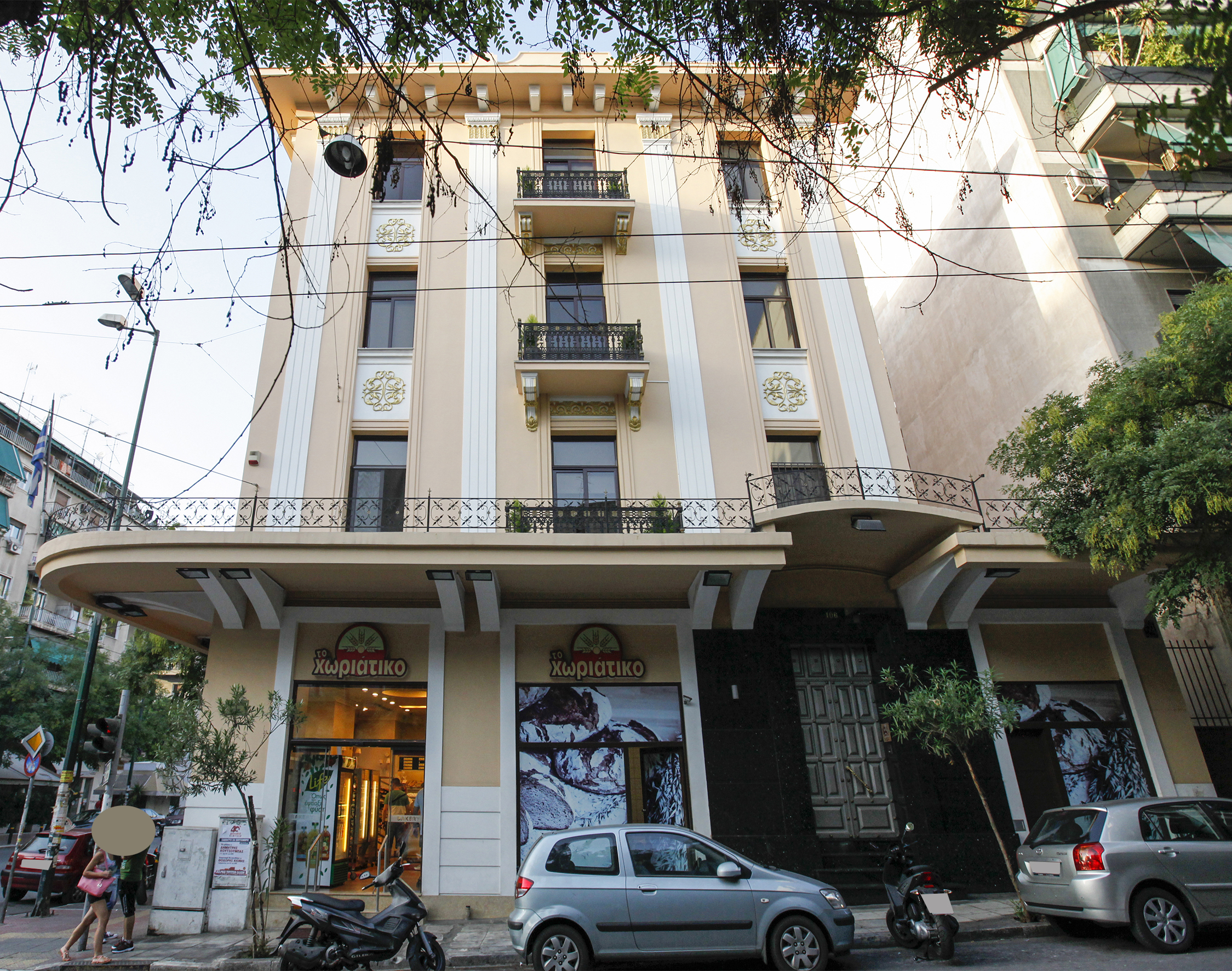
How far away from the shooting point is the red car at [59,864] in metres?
13.5

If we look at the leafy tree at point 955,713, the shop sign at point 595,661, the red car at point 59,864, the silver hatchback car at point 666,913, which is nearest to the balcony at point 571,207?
the shop sign at point 595,661

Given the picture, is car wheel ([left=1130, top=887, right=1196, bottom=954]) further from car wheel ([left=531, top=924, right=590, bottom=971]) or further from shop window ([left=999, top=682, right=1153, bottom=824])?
car wheel ([left=531, top=924, right=590, bottom=971])

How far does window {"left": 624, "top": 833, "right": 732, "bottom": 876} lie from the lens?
Result: 777 centimetres

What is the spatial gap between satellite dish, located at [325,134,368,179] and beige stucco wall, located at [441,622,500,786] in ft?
23.7

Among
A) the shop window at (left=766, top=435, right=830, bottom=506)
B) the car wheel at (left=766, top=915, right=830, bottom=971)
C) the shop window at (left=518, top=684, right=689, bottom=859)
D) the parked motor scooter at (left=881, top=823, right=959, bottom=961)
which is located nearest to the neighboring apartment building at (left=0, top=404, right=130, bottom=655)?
the shop window at (left=518, top=684, right=689, bottom=859)

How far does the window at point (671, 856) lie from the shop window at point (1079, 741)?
7405mm

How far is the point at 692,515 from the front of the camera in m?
13.0

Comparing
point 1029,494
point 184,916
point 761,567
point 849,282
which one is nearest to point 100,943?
point 184,916

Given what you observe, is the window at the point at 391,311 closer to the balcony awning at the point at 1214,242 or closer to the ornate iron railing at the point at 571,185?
the ornate iron railing at the point at 571,185

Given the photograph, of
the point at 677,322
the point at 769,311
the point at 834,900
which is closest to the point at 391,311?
the point at 677,322

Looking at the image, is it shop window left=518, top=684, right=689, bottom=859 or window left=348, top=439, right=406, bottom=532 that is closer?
shop window left=518, top=684, right=689, bottom=859

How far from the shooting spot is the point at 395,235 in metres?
15.4

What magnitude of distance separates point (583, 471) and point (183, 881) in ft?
28.2

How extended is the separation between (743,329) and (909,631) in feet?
21.1
